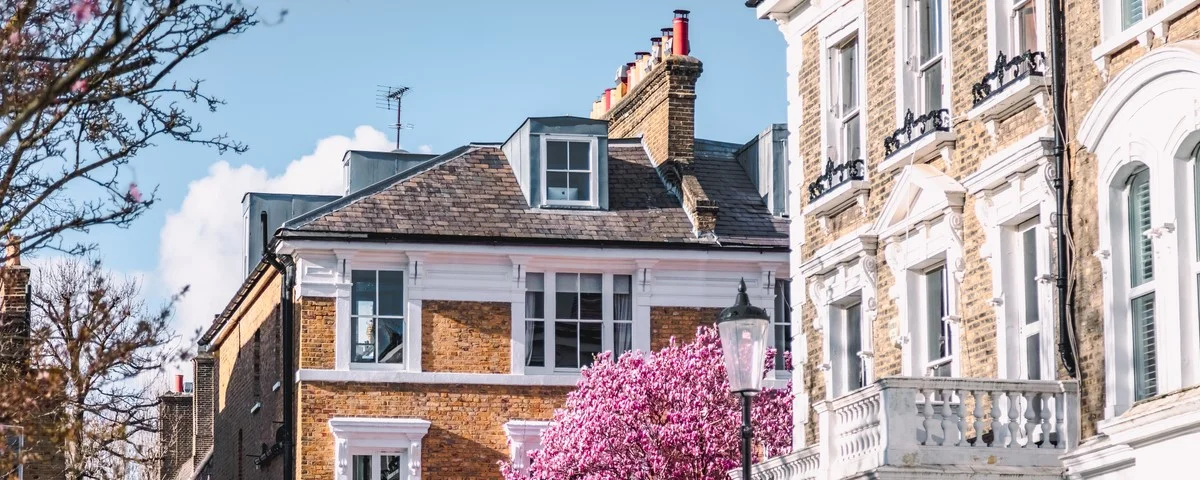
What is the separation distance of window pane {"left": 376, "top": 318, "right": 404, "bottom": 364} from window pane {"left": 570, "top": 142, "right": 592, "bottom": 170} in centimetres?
432

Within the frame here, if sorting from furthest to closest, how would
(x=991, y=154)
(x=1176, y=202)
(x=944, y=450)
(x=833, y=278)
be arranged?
(x=833, y=278) < (x=991, y=154) < (x=944, y=450) < (x=1176, y=202)

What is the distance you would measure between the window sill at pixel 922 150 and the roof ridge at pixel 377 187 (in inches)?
563

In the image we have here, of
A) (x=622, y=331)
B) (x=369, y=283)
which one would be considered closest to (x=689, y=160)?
(x=622, y=331)

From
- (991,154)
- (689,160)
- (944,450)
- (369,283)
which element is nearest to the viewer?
(944,450)

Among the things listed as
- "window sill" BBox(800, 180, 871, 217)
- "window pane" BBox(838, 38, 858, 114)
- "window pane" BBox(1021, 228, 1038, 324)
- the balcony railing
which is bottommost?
the balcony railing

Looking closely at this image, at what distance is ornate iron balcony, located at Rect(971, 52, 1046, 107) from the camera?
19.2 metres

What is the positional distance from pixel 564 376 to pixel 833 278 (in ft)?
37.4

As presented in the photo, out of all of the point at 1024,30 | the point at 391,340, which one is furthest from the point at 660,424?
the point at 1024,30

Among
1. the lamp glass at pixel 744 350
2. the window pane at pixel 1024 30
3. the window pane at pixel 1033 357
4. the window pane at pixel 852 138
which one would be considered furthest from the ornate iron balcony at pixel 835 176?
the lamp glass at pixel 744 350

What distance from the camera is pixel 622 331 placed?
35375 millimetres

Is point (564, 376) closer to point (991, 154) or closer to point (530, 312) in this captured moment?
point (530, 312)

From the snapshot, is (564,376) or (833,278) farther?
(564,376)

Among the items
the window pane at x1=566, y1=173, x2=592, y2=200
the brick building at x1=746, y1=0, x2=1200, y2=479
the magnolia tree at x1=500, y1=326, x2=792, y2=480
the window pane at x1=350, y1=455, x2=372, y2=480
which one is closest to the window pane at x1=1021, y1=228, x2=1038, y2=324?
the brick building at x1=746, y1=0, x2=1200, y2=479

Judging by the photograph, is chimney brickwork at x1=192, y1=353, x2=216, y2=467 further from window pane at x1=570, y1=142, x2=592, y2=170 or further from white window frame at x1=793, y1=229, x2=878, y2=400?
white window frame at x1=793, y1=229, x2=878, y2=400
